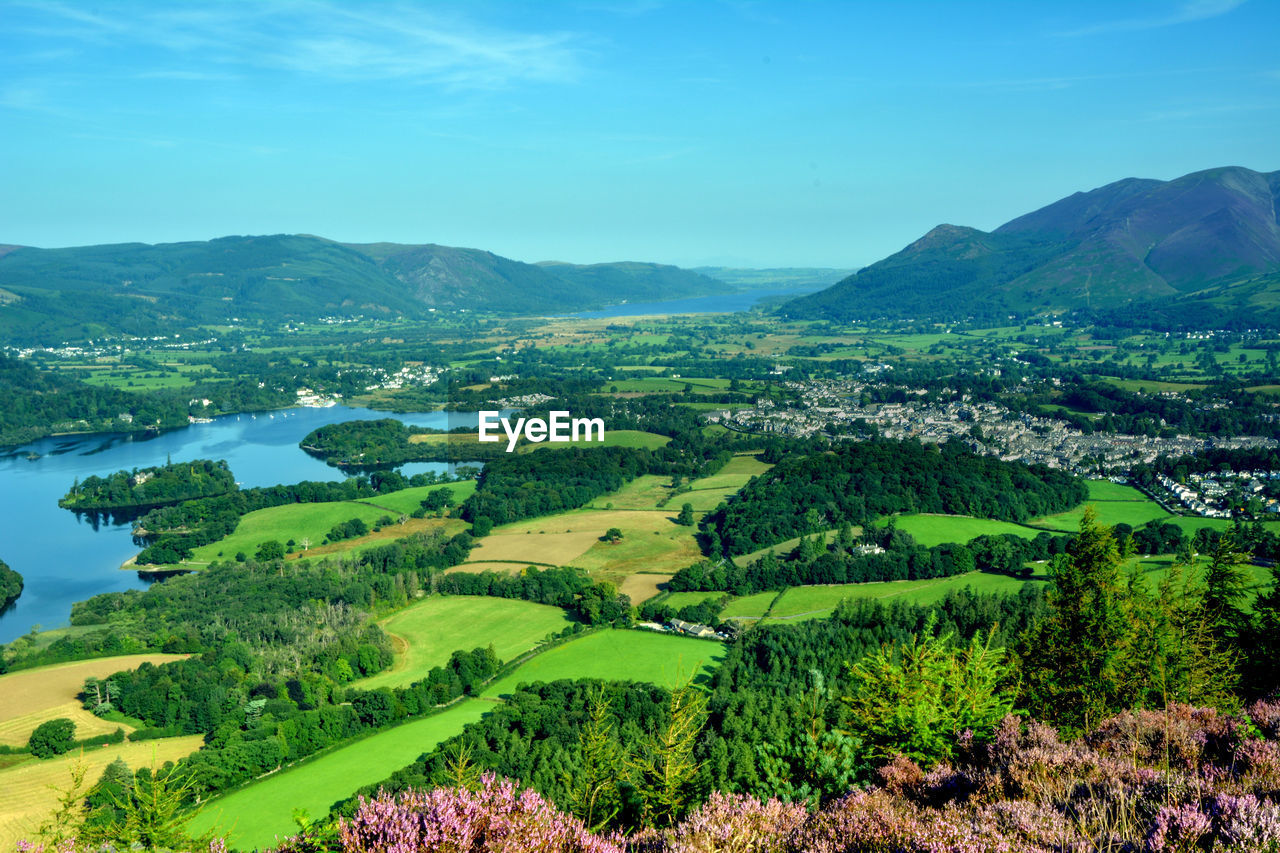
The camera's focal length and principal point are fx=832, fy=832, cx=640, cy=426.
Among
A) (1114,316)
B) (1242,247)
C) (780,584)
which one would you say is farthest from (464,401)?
(1242,247)

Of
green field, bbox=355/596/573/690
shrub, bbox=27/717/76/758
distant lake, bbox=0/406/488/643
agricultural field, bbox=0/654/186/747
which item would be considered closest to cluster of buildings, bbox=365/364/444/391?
distant lake, bbox=0/406/488/643

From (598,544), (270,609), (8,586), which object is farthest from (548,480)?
(8,586)

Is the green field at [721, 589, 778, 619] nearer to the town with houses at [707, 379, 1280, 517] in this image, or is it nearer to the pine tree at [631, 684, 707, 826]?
the pine tree at [631, 684, 707, 826]

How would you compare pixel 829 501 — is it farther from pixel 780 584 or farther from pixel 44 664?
pixel 44 664

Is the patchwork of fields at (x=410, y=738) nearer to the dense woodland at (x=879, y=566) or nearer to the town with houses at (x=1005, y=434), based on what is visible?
the dense woodland at (x=879, y=566)

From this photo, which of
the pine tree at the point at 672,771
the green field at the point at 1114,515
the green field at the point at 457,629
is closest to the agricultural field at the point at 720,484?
the green field at the point at 457,629

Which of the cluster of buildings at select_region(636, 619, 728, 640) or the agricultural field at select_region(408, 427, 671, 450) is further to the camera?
the agricultural field at select_region(408, 427, 671, 450)
